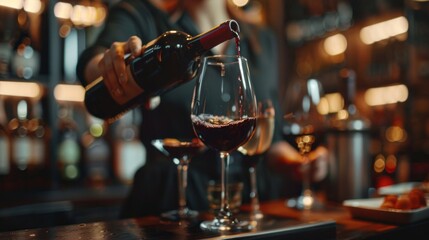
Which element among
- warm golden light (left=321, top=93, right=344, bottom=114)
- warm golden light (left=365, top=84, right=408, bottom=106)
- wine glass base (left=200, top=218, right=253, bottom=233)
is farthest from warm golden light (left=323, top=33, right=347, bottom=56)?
wine glass base (left=200, top=218, right=253, bottom=233)

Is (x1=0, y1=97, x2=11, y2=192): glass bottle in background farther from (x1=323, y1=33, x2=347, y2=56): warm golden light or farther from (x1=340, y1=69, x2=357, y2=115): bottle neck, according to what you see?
(x1=323, y1=33, x2=347, y2=56): warm golden light

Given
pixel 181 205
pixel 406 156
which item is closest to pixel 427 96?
pixel 406 156

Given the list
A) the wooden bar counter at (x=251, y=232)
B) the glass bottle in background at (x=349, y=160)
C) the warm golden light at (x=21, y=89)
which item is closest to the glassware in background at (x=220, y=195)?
the wooden bar counter at (x=251, y=232)

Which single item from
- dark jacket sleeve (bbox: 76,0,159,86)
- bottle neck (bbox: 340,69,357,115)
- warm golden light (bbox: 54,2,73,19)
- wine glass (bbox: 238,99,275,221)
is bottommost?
wine glass (bbox: 238,99,275,221)

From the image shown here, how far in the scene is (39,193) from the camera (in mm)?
2615

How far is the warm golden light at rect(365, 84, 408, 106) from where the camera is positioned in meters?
3.65

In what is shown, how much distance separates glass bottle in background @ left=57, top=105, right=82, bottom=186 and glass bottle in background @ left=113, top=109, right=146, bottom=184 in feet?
0.76

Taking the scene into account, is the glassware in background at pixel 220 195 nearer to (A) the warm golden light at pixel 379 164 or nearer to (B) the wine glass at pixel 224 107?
(B) the wine glass at pixel 224 107

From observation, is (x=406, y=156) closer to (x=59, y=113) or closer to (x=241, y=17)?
(x=241, y=17)

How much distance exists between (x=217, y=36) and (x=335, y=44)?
3670mm

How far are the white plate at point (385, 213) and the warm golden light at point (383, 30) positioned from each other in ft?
9.17

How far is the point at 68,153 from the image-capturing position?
2.80 m

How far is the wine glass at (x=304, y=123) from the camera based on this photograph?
1.27m

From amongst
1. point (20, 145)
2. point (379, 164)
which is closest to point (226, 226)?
point (20, 145)
